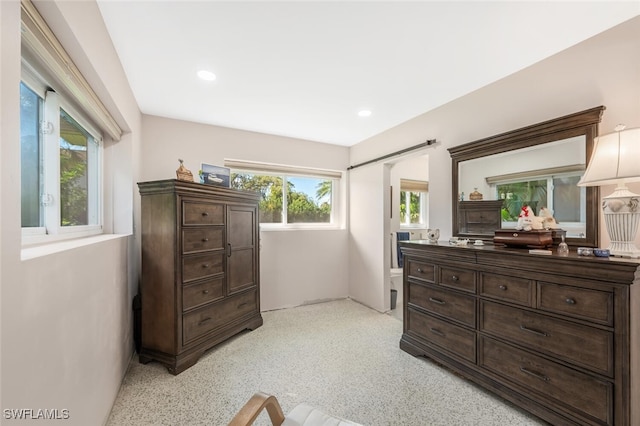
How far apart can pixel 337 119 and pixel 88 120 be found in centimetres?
222

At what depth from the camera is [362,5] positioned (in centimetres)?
146

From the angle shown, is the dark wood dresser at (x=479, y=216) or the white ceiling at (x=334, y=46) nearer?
the white ceiling at (x=334, y=46)

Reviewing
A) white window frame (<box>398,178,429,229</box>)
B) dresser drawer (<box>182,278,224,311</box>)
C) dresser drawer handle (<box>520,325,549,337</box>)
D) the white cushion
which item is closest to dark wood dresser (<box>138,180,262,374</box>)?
dresser drawer (<box>182,278,224,311</box>)

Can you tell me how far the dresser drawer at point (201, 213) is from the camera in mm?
2244

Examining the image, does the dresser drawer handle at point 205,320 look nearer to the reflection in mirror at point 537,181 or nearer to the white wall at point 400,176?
the reflection in mirror at point 537,181

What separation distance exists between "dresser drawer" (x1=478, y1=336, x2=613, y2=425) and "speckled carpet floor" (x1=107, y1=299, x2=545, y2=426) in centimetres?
22

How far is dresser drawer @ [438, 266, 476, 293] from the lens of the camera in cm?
198

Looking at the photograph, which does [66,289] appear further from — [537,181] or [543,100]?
[543,100]

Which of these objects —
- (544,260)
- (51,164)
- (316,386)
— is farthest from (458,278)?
(51,164)

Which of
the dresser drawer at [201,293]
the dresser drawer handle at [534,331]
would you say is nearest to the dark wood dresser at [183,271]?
the dresser drawer at [201,293]

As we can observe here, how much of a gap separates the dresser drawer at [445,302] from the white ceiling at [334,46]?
1751mm

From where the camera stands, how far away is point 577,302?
1.46 m

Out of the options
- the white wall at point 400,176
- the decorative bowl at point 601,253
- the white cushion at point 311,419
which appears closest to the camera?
the white cushion at point 311,419

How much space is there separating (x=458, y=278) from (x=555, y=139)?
1.19 meters
